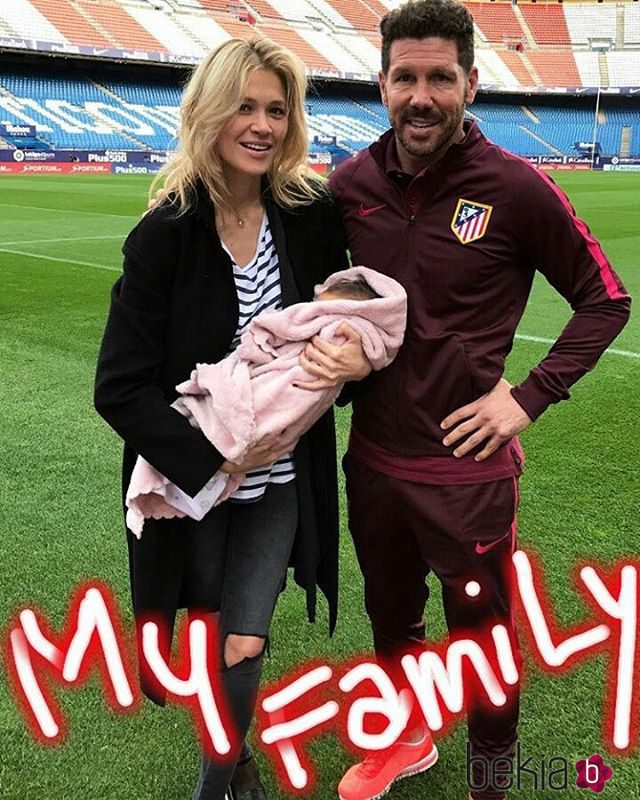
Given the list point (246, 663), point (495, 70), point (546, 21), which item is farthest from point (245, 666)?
point (546, 21)

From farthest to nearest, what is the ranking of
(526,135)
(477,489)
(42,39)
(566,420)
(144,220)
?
(526,135) → (42,39) → (566,420) → (477,489) → (144,220)

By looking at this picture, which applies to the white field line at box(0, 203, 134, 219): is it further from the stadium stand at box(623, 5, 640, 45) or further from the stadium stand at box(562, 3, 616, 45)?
the stadium stand at box(623, 5, 640, 45)

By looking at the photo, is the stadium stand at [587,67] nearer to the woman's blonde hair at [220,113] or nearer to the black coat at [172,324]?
the woman's blonde hair at [220,113]

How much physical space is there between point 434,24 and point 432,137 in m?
0.24

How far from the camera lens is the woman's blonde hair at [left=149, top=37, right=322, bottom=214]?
179 centimetres

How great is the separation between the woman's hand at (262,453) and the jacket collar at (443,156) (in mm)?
668

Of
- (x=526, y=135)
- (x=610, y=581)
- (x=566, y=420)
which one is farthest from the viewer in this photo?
(x=526, y=135)

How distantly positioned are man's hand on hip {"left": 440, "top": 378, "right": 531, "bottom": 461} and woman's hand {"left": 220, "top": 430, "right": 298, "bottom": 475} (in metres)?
0.38

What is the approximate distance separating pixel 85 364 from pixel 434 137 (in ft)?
14.6

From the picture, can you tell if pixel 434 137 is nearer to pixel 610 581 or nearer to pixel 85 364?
pixel 610 581

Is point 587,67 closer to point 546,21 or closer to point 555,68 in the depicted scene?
point 555,68

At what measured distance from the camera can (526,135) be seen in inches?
1965

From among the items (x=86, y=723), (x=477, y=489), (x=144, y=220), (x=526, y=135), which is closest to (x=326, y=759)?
(x=86, y=723)

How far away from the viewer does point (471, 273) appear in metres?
1.90
